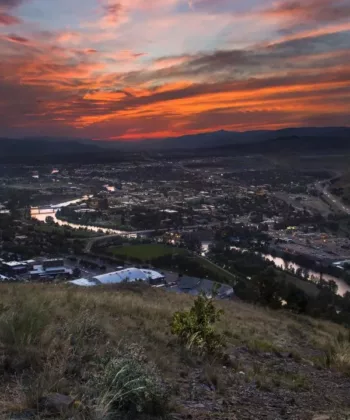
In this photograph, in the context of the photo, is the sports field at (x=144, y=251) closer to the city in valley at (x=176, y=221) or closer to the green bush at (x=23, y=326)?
the city in valley at (x=176, y=221)

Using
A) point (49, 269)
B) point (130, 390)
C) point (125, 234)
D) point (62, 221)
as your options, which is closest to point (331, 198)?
point (125, 234)

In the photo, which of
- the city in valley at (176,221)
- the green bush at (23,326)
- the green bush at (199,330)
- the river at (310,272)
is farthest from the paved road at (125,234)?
the green bush at (23,326)

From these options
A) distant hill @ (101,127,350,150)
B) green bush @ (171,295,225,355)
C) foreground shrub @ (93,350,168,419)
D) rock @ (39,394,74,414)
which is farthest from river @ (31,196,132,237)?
distant hill @ (101,127,350,150)

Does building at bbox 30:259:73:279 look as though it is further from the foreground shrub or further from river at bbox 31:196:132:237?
the foreground shrub

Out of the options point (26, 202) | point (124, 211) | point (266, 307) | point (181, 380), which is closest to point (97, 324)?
point (181, 380)

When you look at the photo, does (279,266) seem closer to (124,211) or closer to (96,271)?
(96,271)
